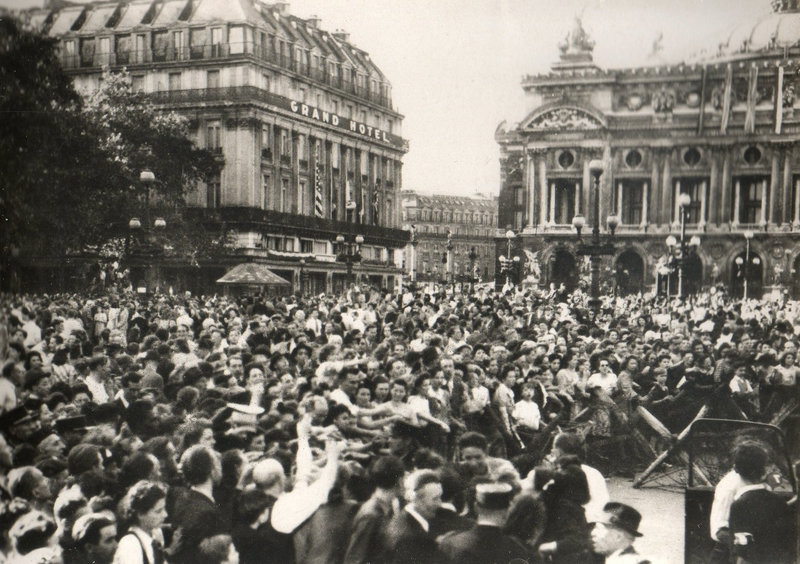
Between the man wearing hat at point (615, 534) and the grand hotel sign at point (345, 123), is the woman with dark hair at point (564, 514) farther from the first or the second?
the grand hotel sign at point (345, 123)

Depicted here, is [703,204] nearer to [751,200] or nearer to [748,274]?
[751,200]

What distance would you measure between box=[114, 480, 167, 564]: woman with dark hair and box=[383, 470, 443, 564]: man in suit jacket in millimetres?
1394

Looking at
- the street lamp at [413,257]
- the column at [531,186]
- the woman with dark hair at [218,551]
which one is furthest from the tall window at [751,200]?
the woman with dark hair at [218,551]

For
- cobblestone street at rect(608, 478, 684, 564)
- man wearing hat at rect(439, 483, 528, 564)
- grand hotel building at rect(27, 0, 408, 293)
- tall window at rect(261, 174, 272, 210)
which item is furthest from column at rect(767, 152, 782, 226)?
tall window at rect(261, 174, 272, 210)

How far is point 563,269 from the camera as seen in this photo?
363 inches

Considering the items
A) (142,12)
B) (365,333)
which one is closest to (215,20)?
(142,12)

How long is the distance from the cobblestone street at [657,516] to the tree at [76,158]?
442cm

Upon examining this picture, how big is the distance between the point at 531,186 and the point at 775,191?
7.15 ft

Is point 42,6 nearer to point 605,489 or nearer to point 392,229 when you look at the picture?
point 392,229

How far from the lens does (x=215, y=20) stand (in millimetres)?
7031

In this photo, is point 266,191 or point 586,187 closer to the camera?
point 266,191

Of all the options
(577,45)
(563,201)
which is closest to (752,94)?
(577,45)

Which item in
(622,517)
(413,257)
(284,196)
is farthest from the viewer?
(413,257)

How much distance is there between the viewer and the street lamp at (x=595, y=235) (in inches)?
306
